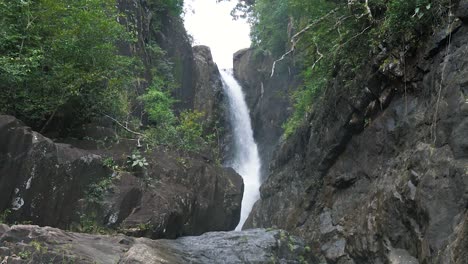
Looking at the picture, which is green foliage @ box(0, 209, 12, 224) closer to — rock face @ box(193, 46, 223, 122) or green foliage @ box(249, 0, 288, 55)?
rock face @ box(193, 46, 223, 122)

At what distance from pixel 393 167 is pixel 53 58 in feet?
26.5

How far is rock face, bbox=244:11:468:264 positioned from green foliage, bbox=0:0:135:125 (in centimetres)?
649

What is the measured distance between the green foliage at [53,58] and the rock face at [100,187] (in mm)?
989

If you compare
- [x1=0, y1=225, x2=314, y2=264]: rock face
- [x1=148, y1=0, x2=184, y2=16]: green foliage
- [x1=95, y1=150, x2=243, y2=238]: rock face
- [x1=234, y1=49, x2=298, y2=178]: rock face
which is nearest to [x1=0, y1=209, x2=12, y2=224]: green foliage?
[x1=0, y1=225, x2=314, y2=264]: rock face

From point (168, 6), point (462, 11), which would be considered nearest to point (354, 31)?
point (462, 11)

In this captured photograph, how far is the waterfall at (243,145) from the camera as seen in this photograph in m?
23.1

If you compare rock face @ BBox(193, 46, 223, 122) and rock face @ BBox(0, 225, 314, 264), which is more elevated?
rock face @ BBox(193, 46, 223, 122)

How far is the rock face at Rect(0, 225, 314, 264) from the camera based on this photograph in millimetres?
5969

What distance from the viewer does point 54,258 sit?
5984 millimetres

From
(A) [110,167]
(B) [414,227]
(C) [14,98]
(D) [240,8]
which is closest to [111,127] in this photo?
(A) [110,167]

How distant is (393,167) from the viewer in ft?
27.3

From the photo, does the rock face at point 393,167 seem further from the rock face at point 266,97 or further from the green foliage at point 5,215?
the rock face at point 266,97

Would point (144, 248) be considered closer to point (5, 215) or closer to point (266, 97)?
point (5, 215)

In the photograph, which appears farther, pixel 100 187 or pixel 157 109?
pixel 157 109
